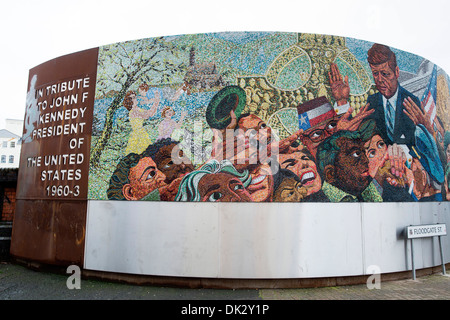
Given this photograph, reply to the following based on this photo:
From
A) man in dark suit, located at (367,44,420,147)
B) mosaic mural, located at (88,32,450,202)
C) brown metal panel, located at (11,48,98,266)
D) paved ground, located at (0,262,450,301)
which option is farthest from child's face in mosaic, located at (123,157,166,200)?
man in dark suit, located at (367,44,420,147)

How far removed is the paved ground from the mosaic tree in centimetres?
261

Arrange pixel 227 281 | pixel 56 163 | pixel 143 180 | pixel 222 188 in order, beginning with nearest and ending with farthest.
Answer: pixel 227 281 < pixel 222 188 < pixel 143 180 < pixel 56 163

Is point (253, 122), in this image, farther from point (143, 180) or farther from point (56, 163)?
point (56, 163)

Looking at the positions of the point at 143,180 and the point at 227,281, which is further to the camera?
the point at 143,180

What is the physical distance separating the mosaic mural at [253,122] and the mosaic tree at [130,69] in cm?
2

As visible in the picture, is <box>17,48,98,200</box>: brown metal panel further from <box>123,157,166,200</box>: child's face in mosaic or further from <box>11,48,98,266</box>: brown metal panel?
<box>123,157,166,200</box>: child's face in mosaic

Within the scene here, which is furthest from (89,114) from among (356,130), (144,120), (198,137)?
(356,130)

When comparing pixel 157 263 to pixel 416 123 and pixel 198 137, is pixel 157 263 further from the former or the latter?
pixel 416 123

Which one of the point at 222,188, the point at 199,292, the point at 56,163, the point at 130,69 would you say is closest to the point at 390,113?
the point at 222,188

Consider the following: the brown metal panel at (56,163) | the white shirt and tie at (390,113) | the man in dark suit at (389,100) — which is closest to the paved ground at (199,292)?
the brown metal panel at (56,163)

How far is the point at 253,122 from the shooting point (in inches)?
241

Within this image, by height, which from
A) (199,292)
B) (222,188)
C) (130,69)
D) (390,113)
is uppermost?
(130,69)

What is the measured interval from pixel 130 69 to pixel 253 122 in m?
3.03

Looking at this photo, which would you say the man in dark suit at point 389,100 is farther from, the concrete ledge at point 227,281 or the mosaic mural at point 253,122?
the concrete ledge at point 227,281
